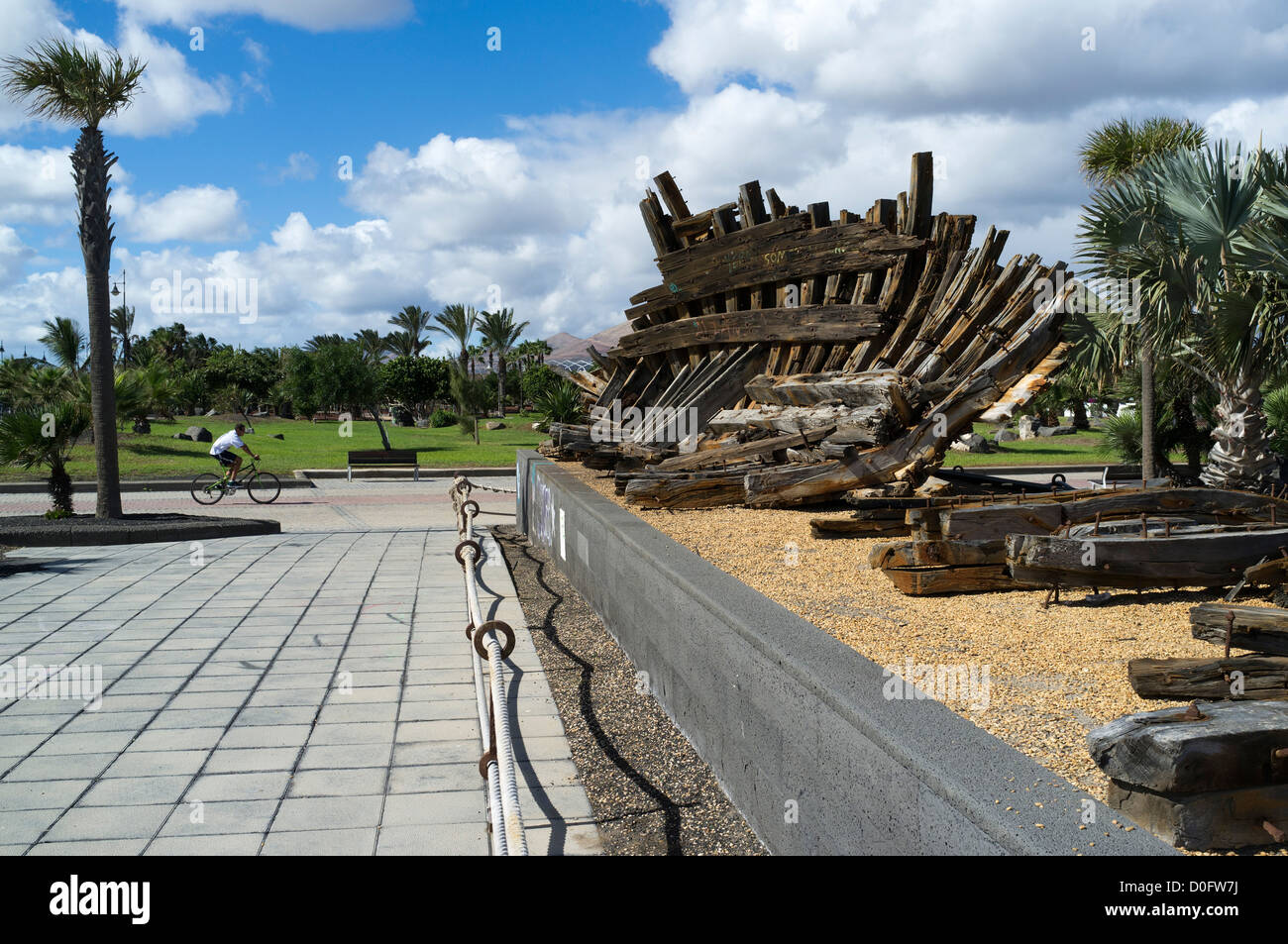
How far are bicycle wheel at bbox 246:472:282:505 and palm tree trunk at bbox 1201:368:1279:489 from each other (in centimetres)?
1489

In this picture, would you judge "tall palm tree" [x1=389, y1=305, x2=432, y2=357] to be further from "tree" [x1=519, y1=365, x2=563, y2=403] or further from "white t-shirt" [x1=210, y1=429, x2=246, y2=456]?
"white t-shirt" [x1=210, y1=429, x2=246, y2=456]

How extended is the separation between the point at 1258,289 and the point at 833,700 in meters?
7.21

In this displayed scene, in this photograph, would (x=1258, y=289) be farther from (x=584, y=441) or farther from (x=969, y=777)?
(x=969, y=777)

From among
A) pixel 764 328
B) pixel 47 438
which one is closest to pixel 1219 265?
pixel 764 328

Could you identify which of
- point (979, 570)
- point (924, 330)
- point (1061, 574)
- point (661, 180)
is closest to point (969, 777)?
point (1061, 574)

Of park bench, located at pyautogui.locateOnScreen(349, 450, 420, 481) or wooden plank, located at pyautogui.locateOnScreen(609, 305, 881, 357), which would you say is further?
park bench, located at pyautogui.locateOnScreen(349, 450, 420, 481)

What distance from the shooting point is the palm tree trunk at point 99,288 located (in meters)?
12.0

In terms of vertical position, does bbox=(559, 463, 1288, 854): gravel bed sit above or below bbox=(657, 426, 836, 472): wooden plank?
below

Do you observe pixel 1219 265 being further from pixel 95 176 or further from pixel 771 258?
pixel 95 176

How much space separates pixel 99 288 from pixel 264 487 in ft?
22.1

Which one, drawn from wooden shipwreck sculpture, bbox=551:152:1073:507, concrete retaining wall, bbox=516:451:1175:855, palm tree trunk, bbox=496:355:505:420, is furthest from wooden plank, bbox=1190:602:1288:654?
palm tree trunk, bbox=496:355:505:420

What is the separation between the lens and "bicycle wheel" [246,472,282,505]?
17.4 m

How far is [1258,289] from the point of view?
786 centimetres

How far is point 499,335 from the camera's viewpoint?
66000 mm
